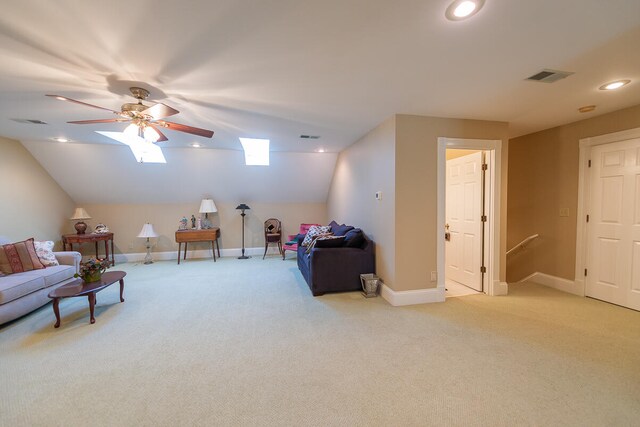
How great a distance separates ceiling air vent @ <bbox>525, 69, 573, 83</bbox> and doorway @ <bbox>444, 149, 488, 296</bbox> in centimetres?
127

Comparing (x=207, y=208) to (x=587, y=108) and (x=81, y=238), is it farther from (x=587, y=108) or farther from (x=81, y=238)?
(x=587, y=108)

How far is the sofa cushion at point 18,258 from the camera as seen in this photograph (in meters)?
2.95

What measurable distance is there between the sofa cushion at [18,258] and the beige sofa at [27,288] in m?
0.09

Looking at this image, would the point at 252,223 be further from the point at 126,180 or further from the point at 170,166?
the point at 126,180

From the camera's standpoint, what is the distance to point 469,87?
2.24 meters

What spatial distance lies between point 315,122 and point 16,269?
13.3 ft

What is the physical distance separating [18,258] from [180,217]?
8.85ft

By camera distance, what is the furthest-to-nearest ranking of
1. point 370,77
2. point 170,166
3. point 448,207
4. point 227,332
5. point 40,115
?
point 170,166 → point 448,207 → point 40,115 → point 227,332 → point 370,77

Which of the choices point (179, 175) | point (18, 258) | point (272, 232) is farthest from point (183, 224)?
point (18, 258)

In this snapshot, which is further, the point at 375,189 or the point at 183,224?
the point at 183,224

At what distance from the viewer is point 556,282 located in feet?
11.6

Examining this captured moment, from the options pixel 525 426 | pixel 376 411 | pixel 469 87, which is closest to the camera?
pixel 525 426

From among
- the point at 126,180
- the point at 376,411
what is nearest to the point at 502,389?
the point at 376,411

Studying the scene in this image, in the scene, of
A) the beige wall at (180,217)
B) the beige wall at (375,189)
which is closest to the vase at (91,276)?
the beige wall at (180,217)
